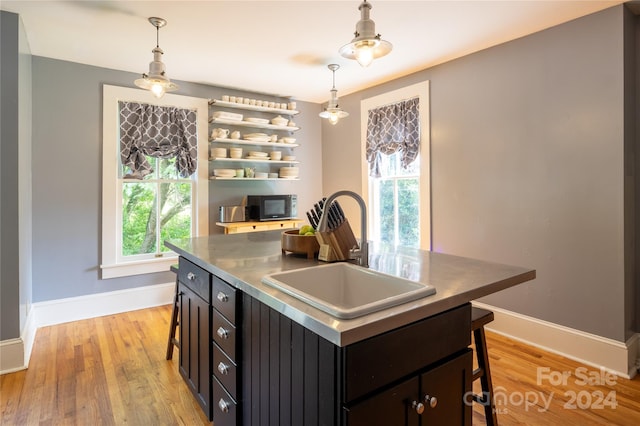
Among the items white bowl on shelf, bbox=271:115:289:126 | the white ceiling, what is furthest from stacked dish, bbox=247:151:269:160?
the white ceiling

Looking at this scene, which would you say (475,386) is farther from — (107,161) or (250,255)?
(107,161)

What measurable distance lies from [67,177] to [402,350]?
361cm

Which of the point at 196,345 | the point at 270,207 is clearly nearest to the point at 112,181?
the point at 270,207

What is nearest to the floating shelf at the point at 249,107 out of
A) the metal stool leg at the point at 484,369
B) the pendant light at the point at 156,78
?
the pendant light at the point at 156,78

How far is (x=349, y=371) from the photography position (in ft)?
3.08

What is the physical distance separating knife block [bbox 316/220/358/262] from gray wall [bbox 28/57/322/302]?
2904 mm

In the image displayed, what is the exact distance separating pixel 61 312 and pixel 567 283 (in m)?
4.40

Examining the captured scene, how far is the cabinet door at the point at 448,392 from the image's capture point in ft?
3.71

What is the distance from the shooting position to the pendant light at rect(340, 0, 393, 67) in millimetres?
1812

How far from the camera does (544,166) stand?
8.98 feet

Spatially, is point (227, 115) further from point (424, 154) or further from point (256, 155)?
point (424, 154)

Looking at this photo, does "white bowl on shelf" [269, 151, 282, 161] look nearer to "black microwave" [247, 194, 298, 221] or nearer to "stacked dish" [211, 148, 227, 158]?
"black microwave" [247, 194, 298, 221]

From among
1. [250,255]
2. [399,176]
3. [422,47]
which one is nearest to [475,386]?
[250,255]

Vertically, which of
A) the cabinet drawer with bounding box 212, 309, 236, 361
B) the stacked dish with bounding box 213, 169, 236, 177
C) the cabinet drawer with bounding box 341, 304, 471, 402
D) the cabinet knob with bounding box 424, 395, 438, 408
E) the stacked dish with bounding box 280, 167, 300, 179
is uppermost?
the stacked dish with bounding box 280, 167, 300, 179
